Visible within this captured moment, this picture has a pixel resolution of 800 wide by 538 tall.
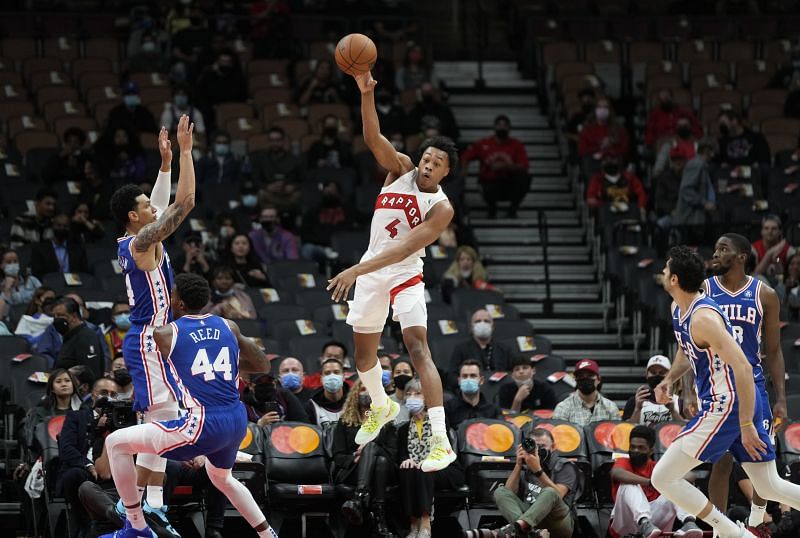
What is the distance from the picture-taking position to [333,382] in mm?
13484

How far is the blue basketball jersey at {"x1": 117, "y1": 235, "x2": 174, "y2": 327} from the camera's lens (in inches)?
398

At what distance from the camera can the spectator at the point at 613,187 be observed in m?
19.3

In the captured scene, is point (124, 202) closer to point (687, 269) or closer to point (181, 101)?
point (687, 269)

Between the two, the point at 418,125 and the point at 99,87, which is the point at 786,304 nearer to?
the point at 418,125

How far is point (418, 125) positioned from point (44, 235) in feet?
18.7

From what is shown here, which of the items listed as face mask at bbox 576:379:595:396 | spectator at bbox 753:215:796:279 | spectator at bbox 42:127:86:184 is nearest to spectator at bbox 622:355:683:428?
face mask at bbox 576:379:595:396

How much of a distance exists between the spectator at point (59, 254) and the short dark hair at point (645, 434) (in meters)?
7.30

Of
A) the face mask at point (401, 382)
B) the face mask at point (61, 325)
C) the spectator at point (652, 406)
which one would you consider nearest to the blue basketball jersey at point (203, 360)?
the face mask at point (401, 382)

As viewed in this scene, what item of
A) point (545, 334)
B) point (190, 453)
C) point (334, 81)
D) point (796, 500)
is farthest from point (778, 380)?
point (334, 81)

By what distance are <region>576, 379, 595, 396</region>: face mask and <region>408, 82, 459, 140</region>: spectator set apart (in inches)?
281

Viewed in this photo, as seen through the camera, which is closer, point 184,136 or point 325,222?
point 184,136

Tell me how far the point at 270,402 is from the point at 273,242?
15.3 ft

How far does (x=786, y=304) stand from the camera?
1634cm

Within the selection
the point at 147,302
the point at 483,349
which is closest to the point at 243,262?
the point at 483,349
